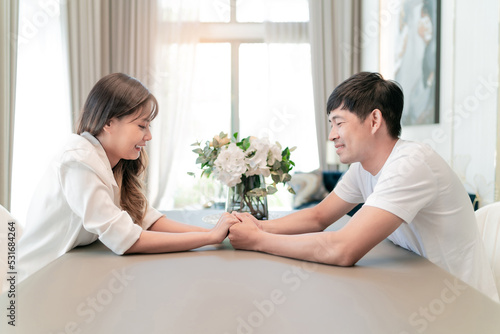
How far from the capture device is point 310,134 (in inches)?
207

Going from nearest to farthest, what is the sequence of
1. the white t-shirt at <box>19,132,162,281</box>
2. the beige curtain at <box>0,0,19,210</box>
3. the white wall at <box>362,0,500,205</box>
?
1. the white t-shirt at <box>19,132,162,281</box>
2. the white wall at <box>362,0,500,205</box>
3. the beige curtain at <box>0,0,19,210</box>

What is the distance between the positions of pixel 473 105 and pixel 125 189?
2.33 meters

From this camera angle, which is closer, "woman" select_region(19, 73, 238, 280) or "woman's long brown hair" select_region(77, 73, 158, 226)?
"woman" select_region(19, 73, 238, 280)

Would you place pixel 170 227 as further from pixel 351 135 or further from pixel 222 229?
pixel 351 135

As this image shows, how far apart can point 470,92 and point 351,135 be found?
187 centimetres

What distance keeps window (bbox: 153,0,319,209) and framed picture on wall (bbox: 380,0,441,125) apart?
1.14m

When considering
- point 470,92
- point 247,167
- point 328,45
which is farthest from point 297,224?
point 328,45

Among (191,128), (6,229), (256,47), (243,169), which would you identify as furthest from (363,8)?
(6,229)

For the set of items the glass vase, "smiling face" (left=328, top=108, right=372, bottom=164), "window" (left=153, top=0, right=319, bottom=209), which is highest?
"window" (left=153, top=0, right=319, bottom=209)

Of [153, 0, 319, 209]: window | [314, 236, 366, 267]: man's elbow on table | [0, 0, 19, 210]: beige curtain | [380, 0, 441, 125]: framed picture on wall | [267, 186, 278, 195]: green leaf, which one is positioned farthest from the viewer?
[153, 0, 319, 209]: window

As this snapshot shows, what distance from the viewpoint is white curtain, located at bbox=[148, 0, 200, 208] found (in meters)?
5.07

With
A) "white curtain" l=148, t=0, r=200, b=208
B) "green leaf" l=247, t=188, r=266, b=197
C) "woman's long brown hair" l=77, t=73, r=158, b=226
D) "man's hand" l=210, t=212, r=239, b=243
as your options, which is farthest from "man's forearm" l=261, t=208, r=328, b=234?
"white curtain" l=148, t=0, r=200, b=208

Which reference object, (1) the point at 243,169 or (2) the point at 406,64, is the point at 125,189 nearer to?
(1) the point at 243,169

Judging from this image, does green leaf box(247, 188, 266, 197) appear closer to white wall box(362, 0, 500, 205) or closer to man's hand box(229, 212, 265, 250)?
man's hand box(229, 212, 265, 250)
